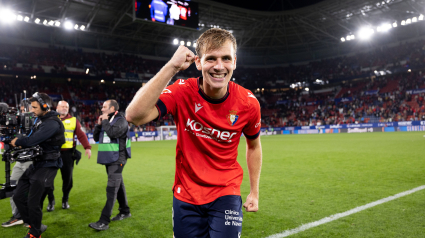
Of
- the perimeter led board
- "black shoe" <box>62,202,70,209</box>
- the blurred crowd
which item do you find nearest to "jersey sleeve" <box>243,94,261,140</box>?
"black shoe" <box>62,202,70,209</box>

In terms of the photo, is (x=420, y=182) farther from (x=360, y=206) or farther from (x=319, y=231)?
(x=319, y=231)

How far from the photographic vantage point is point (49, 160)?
4344mm

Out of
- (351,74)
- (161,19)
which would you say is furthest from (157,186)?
(351,74)

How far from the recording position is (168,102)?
2088mm

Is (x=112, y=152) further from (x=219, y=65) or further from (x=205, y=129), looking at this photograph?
(x=219, y=65)

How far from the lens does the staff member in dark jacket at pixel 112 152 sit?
4.79 metres

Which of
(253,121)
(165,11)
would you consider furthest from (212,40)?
(165,11)

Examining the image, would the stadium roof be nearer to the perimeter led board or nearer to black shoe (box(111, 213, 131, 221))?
the perimeter led board

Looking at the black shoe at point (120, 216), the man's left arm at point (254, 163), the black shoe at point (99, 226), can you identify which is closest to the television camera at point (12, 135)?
the black shoe at point (99, 226)

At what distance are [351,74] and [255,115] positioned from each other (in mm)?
50687

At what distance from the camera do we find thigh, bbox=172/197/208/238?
80.6 inches

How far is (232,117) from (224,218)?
0.77m

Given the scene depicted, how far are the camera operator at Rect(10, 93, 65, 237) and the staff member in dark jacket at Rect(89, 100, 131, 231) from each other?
2.32 ft

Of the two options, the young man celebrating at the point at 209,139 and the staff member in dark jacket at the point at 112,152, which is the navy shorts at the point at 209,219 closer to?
the young man celebrating at the point at 209,139
